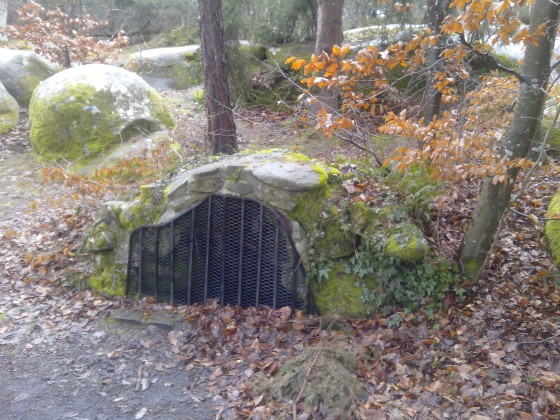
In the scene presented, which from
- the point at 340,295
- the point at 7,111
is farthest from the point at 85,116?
the point at 340,295

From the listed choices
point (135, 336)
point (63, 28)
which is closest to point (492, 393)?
point (135, 336)

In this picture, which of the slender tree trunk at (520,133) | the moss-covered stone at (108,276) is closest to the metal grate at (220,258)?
the moss-covered stone at (108,276)

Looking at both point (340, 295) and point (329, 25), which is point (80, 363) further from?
point (329, 25)

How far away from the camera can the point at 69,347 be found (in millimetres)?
5898

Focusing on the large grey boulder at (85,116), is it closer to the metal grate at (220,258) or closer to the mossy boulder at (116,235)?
the mossy boulder at (116,235)

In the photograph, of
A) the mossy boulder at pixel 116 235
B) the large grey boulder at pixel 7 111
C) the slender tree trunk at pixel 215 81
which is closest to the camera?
the mossy boulder at pixel 116 235

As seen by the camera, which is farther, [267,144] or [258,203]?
[267,144]

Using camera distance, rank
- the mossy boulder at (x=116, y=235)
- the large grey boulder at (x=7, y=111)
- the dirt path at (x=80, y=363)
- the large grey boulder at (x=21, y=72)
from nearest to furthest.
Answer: the dirt path at (x=80, y=363) < the mossy boulder at (x=116, y=235) < the large grey boulder at (x=7, y=111) < the large grey boulder at (x=21, y=72)

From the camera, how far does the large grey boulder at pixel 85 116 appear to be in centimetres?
1065

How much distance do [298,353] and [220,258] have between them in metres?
1.67

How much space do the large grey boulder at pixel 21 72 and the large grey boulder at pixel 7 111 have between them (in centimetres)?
82

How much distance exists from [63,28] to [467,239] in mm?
14714

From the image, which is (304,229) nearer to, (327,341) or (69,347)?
(327,341)

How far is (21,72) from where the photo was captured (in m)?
13.8
